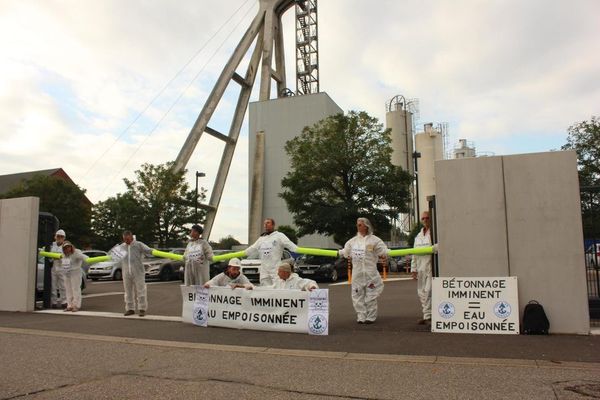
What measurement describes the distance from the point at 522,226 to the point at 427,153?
6308 cm

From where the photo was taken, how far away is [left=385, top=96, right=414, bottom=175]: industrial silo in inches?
2511

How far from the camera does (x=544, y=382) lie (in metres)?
4.99

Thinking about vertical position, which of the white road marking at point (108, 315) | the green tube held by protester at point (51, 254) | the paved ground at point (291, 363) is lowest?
the paved ground at point (291, 363)

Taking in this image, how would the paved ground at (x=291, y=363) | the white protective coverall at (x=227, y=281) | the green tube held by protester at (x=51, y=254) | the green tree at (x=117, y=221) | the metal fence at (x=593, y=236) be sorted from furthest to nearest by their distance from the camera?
the green tree at (x=117, y=221), the green tube held by protester at (x=51, y=254), the white protective coverall at (x=227, y=281), the metal fence at (x=593, y=236), the paved ground at (x=291, y=363)

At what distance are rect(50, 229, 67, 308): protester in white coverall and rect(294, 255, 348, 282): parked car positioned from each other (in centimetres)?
994

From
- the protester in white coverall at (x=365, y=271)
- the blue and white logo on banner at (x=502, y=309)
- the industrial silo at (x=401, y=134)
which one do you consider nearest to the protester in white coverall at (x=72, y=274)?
the protester in white coverall at (x=365, y=271)

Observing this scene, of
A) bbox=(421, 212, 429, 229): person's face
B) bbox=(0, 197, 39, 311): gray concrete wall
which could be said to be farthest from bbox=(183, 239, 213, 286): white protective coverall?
bbox=(0, 197, 39, 311): gray concrete wall

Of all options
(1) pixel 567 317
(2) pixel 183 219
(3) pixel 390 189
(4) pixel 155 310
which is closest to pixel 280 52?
(2) pixel 183 219

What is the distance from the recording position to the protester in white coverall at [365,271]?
884 cm

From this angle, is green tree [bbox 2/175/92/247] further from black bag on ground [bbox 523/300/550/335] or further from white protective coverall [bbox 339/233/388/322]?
black bag on ground [bbox 523/300/550/335]

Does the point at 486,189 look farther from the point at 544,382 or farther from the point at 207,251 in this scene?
the point at 207,251

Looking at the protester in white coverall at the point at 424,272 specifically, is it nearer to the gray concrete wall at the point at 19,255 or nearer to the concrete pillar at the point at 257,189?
the gray concrete wall at the point at 19,255

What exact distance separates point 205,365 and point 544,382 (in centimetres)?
368

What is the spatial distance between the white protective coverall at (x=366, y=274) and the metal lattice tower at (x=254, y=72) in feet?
139
